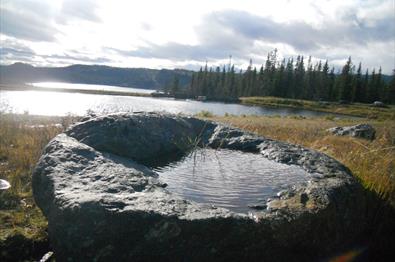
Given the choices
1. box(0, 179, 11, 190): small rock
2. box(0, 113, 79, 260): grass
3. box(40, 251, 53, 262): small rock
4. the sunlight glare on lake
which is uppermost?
box(0, 179, 11, 190): small rock

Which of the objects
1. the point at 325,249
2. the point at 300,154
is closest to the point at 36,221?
the point at 325,249

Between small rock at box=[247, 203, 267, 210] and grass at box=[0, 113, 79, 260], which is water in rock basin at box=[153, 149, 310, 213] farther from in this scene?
grass at box=[0, 113, 79, 260]

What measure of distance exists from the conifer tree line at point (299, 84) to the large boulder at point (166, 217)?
105 m

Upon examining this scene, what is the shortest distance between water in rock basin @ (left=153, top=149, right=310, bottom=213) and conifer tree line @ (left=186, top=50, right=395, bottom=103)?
4063 inches

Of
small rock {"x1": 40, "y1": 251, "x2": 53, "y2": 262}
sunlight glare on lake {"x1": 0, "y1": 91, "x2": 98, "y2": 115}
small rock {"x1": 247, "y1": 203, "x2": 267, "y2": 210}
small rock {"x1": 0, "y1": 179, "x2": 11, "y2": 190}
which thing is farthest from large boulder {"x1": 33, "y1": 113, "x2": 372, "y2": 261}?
sunlight glare on lake {"x1": 0, "y1": 91, "x2": 98, "y2": 115}

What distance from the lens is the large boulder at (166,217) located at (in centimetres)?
365

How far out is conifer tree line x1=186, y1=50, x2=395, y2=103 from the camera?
4097 inches

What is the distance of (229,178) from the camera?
568 centimetres

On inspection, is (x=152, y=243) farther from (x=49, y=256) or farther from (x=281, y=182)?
(x=281, y=182)

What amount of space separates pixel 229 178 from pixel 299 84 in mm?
119988

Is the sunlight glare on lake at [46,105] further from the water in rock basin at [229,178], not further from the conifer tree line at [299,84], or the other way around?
the conifer tree line at [299,84]

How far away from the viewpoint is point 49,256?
179 inches

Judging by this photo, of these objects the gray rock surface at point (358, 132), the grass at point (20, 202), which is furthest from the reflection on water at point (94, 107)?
the grass at point (20, 202)

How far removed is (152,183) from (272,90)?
118 m
